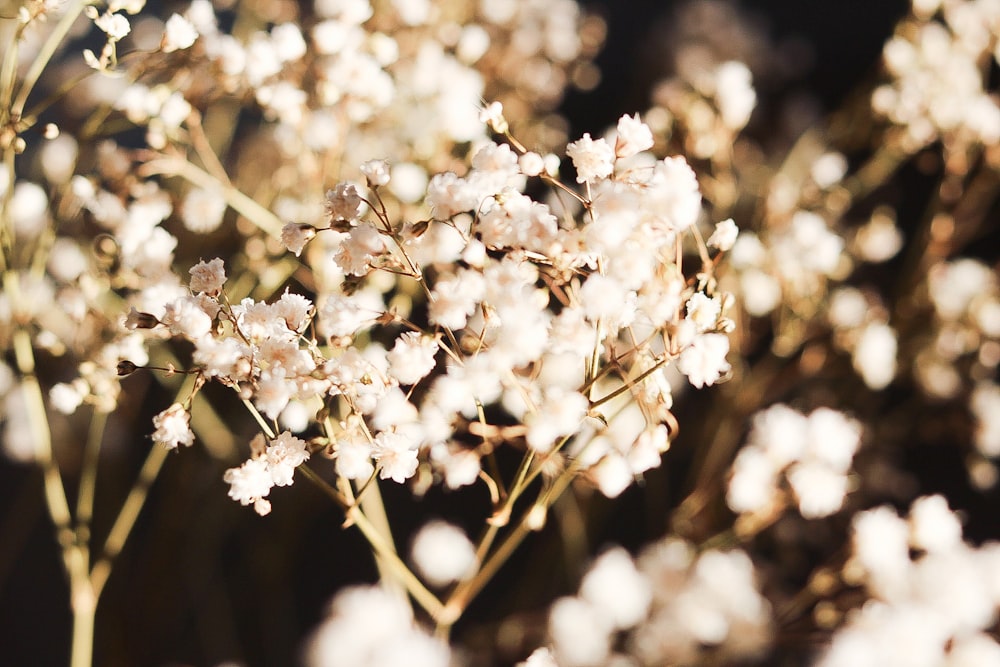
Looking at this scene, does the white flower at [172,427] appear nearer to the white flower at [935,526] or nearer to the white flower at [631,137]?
the white flower at [631,137]

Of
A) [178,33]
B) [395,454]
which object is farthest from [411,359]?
[178,33]

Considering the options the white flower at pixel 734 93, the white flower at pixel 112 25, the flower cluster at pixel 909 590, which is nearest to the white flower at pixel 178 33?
the white flower at pixel 112 25

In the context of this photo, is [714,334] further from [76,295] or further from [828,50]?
[828,50]

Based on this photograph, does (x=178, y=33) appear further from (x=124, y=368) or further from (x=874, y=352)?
(x=874, y=352)

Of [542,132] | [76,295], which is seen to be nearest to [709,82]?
[542,132]

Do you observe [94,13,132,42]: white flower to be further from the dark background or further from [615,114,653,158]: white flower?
A: the dark background

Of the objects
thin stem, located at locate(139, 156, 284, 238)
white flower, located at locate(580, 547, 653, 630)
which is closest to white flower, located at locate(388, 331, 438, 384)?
thin stem, located at locate(139, 156, 284, 238)

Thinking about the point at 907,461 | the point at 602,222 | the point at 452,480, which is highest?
the point at 602,222
